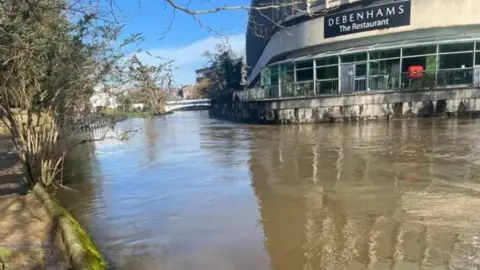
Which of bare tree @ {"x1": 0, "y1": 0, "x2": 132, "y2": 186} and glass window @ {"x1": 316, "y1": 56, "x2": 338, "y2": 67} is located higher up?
glass window @ {"x1": 316, "y1": 56, "x2": 338, "y2": 67}

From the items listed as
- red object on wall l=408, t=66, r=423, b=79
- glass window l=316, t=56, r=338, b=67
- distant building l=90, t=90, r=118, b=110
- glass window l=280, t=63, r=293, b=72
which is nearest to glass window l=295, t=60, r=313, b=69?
glass window l=316, t=56, r=338, b=67

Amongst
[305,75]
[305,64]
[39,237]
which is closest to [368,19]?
[305,64]

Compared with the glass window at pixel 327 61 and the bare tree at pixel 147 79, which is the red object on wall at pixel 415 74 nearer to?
the glass window at pixel 327 61

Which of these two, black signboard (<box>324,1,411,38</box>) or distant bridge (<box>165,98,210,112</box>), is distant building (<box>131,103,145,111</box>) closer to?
black signboard (<box>324,1,411,38</box>)

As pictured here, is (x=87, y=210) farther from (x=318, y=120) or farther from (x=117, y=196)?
(x=318, y=120)

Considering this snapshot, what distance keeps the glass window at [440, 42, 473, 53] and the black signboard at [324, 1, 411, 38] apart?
133 inches

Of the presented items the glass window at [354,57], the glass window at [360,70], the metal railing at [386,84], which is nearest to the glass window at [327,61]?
the glass window at [354,57]

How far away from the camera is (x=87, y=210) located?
28.2 ft

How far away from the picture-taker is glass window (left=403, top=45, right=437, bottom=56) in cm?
2791

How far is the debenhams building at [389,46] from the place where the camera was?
27094 mm

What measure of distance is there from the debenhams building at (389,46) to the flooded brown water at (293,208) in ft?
43.2

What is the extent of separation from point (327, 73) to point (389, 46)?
15.4 feet

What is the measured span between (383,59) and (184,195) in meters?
23.5

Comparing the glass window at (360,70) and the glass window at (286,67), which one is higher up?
the glass window at (286,67)
